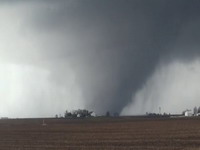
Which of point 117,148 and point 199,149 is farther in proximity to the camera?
point 117,148

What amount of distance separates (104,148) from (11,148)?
31.2 ft

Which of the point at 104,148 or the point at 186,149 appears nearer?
the point at 186,149

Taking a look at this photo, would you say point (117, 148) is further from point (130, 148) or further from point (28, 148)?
point (28, 148)

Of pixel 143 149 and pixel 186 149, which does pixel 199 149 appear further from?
pixel 143 149

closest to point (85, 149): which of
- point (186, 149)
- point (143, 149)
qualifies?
point (143, 149)

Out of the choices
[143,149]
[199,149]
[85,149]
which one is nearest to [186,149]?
[199,149]

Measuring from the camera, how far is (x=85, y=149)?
139ft

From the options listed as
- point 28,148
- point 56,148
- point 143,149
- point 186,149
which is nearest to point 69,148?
point 56,148

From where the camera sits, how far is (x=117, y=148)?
42.4 metres

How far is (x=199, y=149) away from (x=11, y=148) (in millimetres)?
18474

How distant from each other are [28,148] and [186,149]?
15736 mm

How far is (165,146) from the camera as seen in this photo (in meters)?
43.3

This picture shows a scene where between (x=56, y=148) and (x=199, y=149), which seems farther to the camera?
(x=56, y=148)

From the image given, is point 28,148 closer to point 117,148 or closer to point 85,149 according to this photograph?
point 85,149
